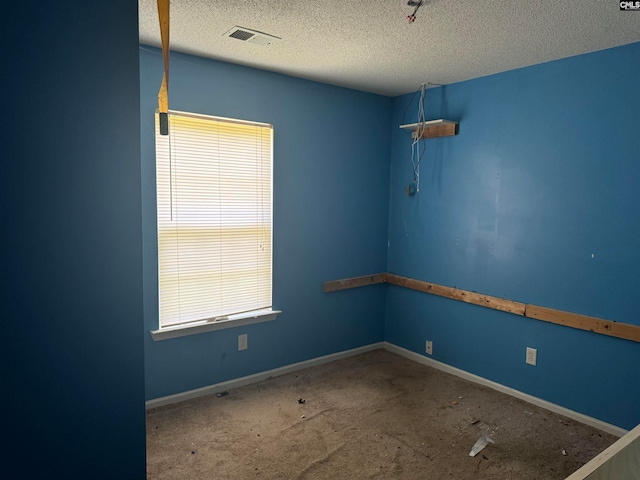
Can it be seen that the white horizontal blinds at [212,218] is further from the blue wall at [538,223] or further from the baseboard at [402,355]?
the blue wall at [538,223]

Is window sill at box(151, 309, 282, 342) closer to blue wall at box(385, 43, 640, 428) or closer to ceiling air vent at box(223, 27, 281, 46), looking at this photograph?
blue wall at box(385, 43, 640, 428)

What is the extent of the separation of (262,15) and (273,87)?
1.11m

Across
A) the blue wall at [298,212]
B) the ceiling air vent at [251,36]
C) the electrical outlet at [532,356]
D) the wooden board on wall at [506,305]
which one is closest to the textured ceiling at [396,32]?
the ceiling air vent at [251,36]

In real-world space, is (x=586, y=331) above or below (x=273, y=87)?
below

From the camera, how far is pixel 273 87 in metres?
3.45

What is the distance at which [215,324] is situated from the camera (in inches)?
128

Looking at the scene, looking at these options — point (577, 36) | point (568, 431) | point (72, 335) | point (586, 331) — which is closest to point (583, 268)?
point (586, 331)

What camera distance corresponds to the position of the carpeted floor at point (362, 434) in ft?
8.02

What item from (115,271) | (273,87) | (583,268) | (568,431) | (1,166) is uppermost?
(273,87)

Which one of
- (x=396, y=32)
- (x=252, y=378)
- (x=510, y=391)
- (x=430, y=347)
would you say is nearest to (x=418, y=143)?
(x=396, y=32)

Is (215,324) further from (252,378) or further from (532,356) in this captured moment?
(532,356)

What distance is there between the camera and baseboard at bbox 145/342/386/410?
10.2 feet

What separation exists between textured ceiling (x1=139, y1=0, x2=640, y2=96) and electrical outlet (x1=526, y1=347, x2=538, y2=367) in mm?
2102

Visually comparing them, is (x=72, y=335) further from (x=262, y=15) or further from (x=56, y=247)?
(x=262, y=15)
